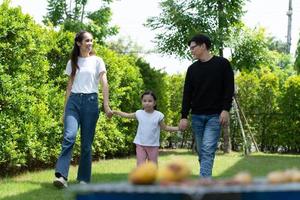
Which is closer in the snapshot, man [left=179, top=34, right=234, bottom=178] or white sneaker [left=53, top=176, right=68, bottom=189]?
man [left=179, top=34, right=234, bottom=178]

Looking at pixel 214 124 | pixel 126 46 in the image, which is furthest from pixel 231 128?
pixel 126 46

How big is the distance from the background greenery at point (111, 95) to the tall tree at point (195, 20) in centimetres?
26

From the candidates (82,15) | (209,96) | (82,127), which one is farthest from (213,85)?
(82,15)

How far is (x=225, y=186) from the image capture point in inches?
77.9

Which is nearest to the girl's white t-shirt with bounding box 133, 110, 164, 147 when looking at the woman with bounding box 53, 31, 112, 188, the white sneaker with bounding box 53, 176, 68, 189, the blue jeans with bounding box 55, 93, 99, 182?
the woman with bounding box 53, 31, 112, 188

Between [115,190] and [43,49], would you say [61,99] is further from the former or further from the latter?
[115,190]

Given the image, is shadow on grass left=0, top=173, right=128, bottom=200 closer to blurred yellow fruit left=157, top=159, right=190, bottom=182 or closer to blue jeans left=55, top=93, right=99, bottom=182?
blue jeans left=55, top=93, right=99, bottom=182

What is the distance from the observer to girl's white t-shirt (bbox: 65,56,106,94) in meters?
6.04

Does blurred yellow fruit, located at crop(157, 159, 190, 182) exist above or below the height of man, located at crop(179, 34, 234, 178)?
below

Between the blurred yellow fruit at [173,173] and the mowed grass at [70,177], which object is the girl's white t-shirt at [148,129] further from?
the blurred yellow fruit at [173,173]

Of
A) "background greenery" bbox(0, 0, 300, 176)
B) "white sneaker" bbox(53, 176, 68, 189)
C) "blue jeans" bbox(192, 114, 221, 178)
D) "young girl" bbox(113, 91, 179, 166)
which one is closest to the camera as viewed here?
"blue jeans" bbox(192, 114, 221, 178)

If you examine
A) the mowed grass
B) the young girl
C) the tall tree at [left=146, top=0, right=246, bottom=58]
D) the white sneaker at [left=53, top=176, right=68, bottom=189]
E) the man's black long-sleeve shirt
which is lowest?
the mowed grass

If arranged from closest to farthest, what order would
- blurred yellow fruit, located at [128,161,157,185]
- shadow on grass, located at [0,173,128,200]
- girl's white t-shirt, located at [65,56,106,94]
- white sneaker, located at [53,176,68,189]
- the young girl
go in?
blurred yellow fruit, located at [128,161,157,185], shadow on grass, located at [0,173,128,200], white sneaker, located at [53,176,68,189], girl's white t-shirt, located at [65,56,106,94], the young girl

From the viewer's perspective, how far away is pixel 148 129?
A: 20.7ft
